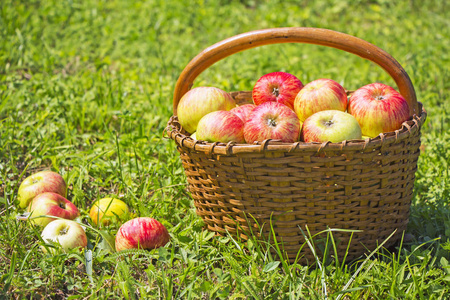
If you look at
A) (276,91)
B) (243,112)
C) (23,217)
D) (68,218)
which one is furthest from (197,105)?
(23,217)

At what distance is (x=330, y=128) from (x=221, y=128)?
51 cm

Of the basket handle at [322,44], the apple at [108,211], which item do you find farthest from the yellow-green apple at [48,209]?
the basket handle at [322,44]

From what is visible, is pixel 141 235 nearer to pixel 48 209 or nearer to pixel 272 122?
pixel 48 209

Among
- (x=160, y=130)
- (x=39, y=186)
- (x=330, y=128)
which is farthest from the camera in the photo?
(x=160, y=130)

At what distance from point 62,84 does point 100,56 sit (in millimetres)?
1278

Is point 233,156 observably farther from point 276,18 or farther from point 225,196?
point 276,18

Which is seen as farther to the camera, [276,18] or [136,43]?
[276,18]

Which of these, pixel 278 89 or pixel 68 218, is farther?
pixel 278 89

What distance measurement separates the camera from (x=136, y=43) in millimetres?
5145

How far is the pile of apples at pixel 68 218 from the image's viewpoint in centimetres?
201

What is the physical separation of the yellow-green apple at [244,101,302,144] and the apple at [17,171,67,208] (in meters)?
1.18

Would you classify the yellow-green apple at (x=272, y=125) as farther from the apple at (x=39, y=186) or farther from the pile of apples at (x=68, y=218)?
the apple at (x=39, y=186)

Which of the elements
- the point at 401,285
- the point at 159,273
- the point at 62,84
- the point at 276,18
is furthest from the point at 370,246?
the point at 276,18

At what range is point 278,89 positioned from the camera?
7.96 feet
